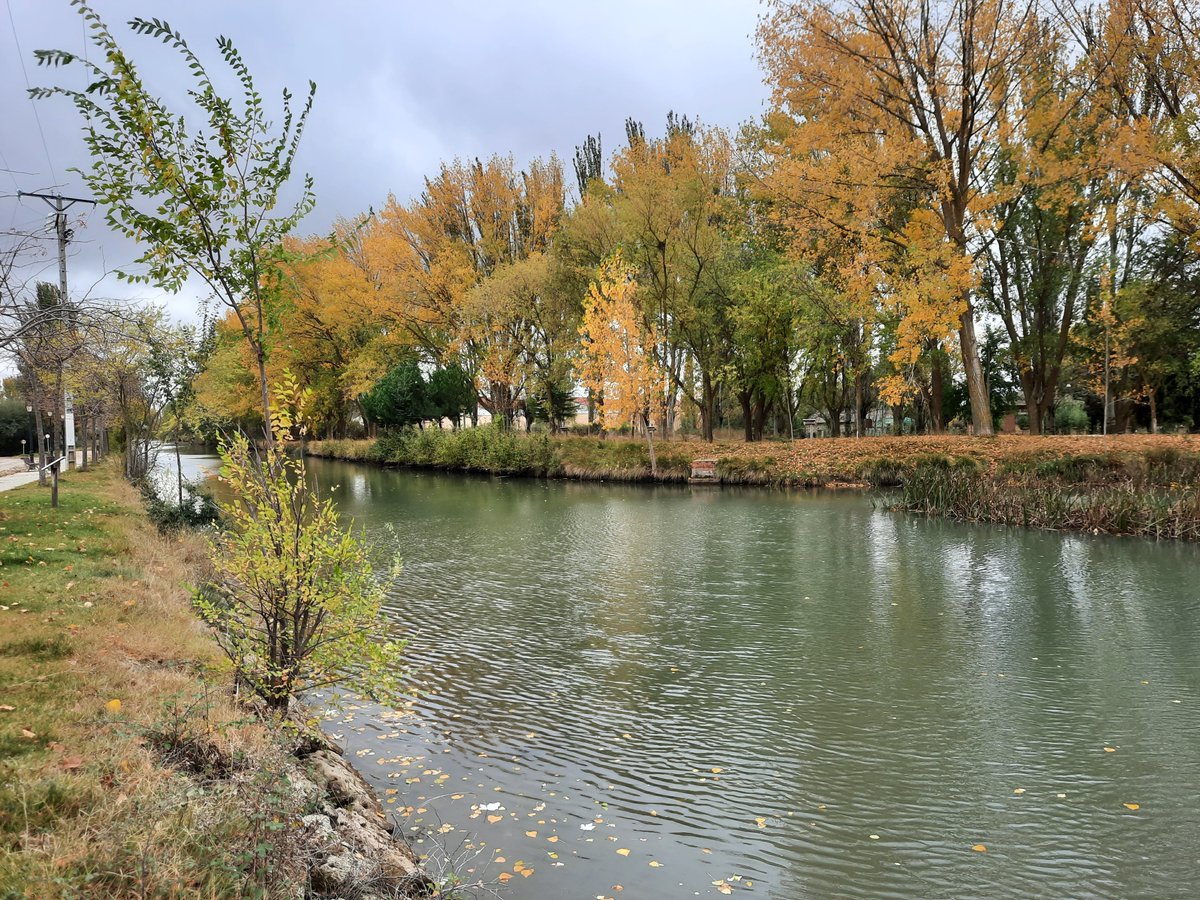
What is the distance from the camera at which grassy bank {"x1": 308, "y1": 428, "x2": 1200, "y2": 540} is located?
15173mm

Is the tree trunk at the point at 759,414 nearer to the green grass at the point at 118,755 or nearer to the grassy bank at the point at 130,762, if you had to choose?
the green grass at the point at 118,755

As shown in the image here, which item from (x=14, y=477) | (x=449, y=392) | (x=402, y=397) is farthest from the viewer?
(x=449, y=392)

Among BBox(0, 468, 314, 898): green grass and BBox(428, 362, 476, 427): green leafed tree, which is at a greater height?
BBox(428, 362, 476, 427): green leafed tree

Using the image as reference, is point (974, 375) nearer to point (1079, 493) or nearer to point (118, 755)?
point (1079, 493)

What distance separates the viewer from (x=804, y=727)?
19.9 feet

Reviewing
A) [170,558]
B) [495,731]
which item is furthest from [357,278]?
[495,731]

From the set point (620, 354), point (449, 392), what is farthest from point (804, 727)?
point (449, 392)

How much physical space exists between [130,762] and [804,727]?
4585mm

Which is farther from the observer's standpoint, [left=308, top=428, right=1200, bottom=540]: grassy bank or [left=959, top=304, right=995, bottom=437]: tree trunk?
[left=959, top=304, right=995, bottom=437]: tree trunk

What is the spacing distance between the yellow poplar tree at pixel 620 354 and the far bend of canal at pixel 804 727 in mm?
14919

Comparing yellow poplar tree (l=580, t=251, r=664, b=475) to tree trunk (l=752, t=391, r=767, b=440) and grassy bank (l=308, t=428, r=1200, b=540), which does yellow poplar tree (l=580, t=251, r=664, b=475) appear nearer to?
grassy bank (l=308, t=428, r=1200, b=540)

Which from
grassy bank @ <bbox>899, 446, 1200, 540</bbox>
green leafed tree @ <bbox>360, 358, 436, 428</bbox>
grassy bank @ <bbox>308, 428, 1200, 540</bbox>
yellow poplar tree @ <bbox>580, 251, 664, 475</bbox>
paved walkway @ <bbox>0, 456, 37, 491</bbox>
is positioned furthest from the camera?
green leafed tree @ <bbox>360, 358, 436, 428</bbox>

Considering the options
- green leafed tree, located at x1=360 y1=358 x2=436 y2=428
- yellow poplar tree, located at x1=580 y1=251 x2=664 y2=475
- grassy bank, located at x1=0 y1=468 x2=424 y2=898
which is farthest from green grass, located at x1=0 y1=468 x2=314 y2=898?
green leafed tree, located at x1=360 y1=358 x2=436 y2=428

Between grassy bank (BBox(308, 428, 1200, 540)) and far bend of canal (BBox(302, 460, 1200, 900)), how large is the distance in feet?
8.62
